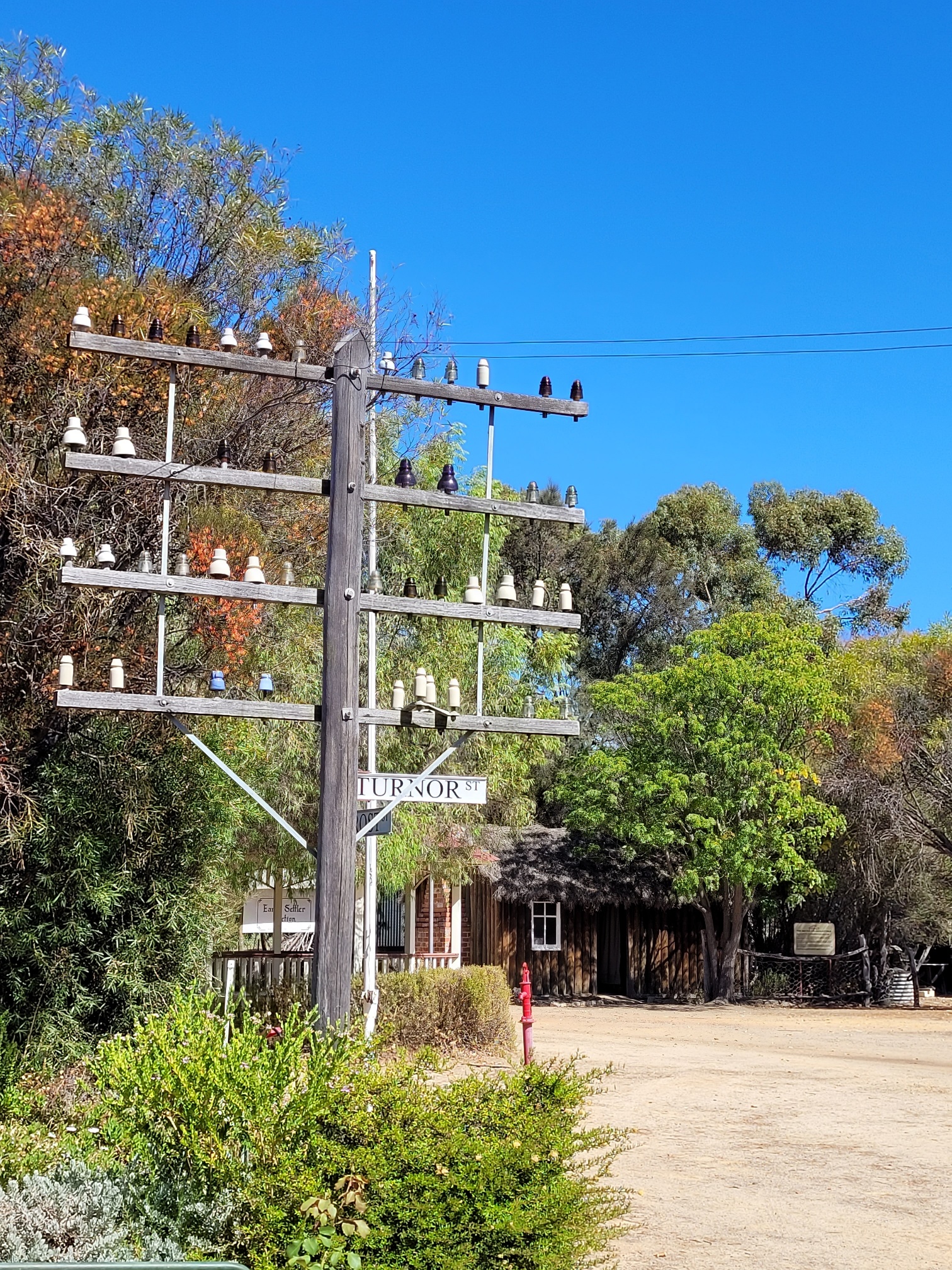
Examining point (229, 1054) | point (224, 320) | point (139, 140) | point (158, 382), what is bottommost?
point (229, 1054)

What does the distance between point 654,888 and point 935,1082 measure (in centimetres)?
1690

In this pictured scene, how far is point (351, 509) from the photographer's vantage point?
7.82 metres

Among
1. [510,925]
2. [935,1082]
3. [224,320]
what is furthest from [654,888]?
[224,320]

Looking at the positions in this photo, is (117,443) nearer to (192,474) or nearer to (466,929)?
(192,474)

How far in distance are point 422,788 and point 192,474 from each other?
2403 millimetres

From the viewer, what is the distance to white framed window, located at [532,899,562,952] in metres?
33.2

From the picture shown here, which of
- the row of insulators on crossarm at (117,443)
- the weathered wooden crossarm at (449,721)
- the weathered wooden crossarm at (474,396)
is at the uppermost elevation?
the weathered wooden crossarm at (474,396)

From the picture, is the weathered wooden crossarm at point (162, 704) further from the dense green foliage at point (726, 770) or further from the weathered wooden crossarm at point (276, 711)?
the dense green foliage at point (726, 770)

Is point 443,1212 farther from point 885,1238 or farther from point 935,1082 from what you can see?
point 935,1082

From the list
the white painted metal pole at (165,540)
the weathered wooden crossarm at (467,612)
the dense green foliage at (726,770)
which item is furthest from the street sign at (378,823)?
the dense green foliage at (726,770)

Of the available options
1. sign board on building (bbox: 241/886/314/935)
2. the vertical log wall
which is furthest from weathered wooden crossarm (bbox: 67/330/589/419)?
the vertical log wall

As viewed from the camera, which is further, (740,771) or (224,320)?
(740,771)

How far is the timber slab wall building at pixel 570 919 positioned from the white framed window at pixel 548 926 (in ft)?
0.07

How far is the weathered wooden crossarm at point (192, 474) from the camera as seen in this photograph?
8344 mm
